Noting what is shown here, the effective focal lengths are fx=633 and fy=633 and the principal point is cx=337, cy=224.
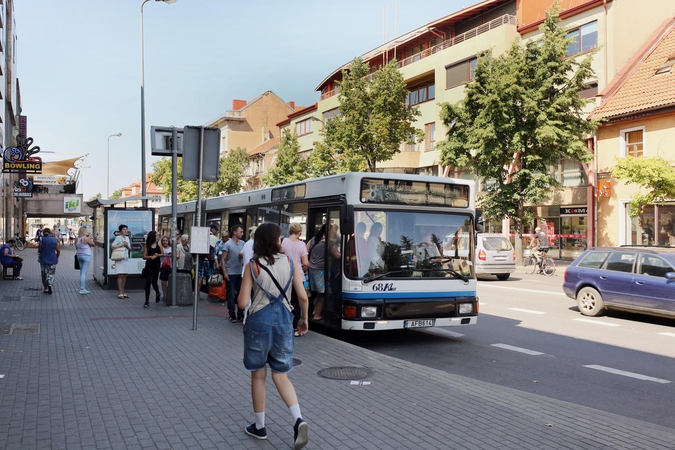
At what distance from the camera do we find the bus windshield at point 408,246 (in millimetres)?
9203

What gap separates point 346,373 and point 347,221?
2448 mm

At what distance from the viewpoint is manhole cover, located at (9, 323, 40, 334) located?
32.2 ft

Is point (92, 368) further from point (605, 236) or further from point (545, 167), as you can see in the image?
point (605, 236)

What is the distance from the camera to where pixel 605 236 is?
2964 cm

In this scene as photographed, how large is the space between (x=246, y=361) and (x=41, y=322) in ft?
25.3

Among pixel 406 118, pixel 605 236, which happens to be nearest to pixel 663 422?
pixel 605 236

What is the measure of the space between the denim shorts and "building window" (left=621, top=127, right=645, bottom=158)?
27149 mm

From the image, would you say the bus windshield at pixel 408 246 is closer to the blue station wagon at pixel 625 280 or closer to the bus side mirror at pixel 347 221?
the bus side mirror at pixel 347 221

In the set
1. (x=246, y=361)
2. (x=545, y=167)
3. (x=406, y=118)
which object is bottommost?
(x=246, y=361)

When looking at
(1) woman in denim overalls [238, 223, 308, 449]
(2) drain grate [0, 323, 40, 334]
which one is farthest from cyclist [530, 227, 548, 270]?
(1) woman in denim overalls [238, 223, 308, 449]

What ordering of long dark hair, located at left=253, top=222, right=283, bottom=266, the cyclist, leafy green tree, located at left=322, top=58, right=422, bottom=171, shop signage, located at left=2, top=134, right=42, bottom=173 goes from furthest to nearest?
leafy green tree, located at left=322, top=58, right=422, bottom=171 → the cyclist → shop signage, located at left=2, top=134, right=42, bottom=173 → long dark hair, located at left=253, top=222, right=283, bottom=266

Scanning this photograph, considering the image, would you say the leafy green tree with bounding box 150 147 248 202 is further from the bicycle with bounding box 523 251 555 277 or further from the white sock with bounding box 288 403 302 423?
the white sock with bounding box 288 403 302 423

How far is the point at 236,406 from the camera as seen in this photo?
18.6ft

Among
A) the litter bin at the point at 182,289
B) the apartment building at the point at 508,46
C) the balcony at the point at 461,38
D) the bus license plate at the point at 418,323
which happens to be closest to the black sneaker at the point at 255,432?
the bus license plate at the point at 418,323
